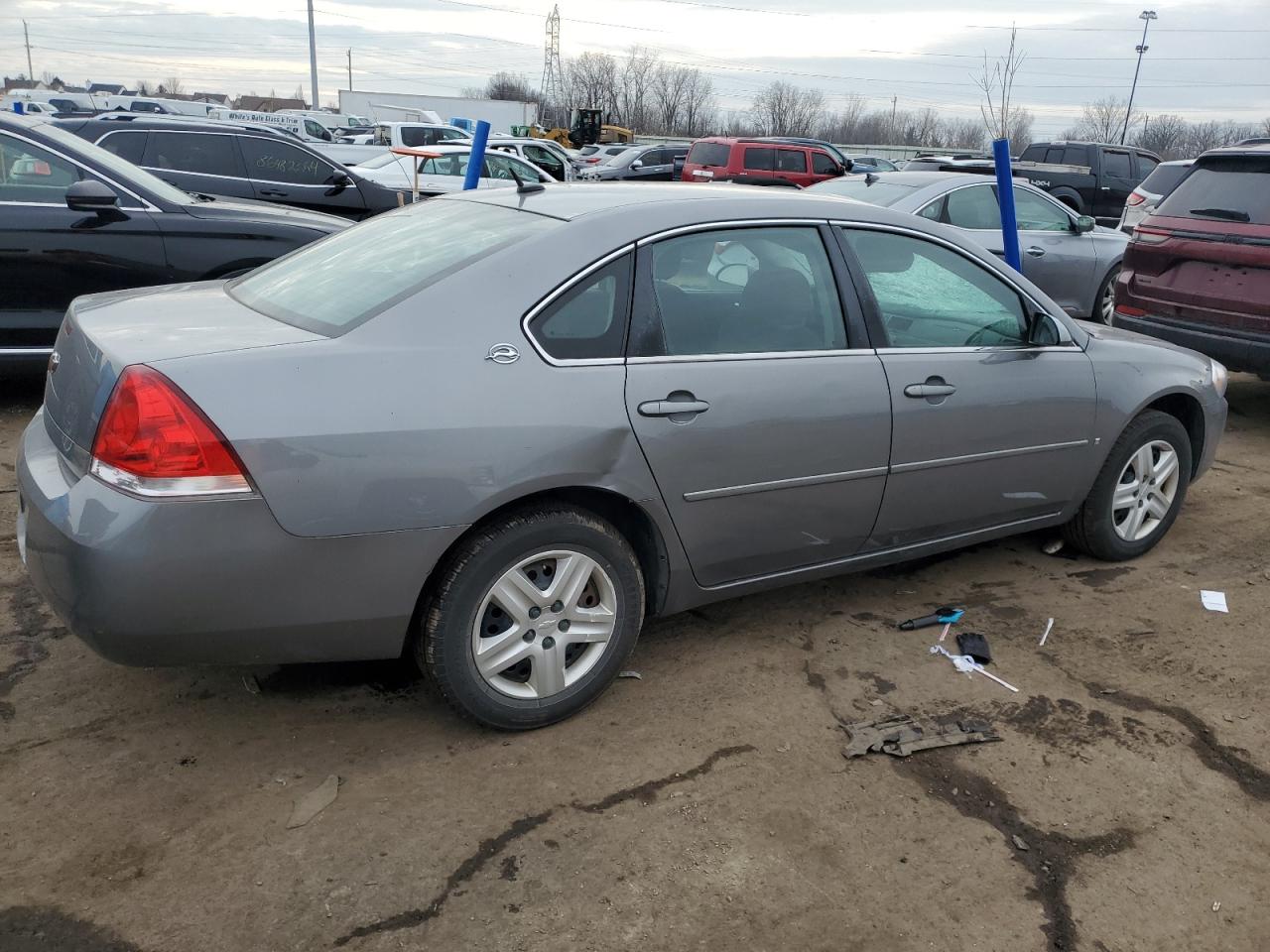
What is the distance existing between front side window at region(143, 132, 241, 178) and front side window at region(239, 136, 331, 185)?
0.48 feet

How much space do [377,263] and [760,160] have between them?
59.0 ft

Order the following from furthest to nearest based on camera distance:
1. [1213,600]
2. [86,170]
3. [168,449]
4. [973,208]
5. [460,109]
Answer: [460,109] → [973,208] → [86,170] → [1213,600] → [168,449]

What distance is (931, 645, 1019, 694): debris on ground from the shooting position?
3674 mm

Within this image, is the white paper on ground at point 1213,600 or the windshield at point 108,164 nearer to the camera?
the white paper on ground at point 1213,600

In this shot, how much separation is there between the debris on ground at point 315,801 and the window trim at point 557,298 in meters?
1.33

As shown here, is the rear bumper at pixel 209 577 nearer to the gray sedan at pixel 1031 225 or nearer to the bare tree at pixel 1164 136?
the gray sedan at pixel 1031 225

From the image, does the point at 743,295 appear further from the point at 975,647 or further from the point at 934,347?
the point at 975,647

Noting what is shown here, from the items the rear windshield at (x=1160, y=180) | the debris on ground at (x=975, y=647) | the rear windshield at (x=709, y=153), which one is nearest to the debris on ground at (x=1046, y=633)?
the debris on ground at (x=975, y=647)

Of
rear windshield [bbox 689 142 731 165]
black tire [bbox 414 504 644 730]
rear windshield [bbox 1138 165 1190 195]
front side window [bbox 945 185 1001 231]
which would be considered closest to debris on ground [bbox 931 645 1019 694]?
black tire [bbox 414 504 644 730]

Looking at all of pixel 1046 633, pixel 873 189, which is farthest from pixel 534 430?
pixel 873 189

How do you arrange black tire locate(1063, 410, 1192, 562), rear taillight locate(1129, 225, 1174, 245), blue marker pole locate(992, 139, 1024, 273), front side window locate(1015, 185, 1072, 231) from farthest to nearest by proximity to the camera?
1. front side window locate(1015, 185, 1072, 231)
2. rear taillight locate(1129, 225, 1174, 245)
3. blue marker pole locate(992, 139, 1024, 273)
4. black tire locate(1063, 410, 1192, 562)

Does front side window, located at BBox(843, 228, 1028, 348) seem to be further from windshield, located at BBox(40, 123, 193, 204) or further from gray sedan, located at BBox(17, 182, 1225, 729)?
windshield, located at BBox(40, 123, 193, 204)

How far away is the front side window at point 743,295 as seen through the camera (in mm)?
3352

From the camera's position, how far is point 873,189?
29.3ft
